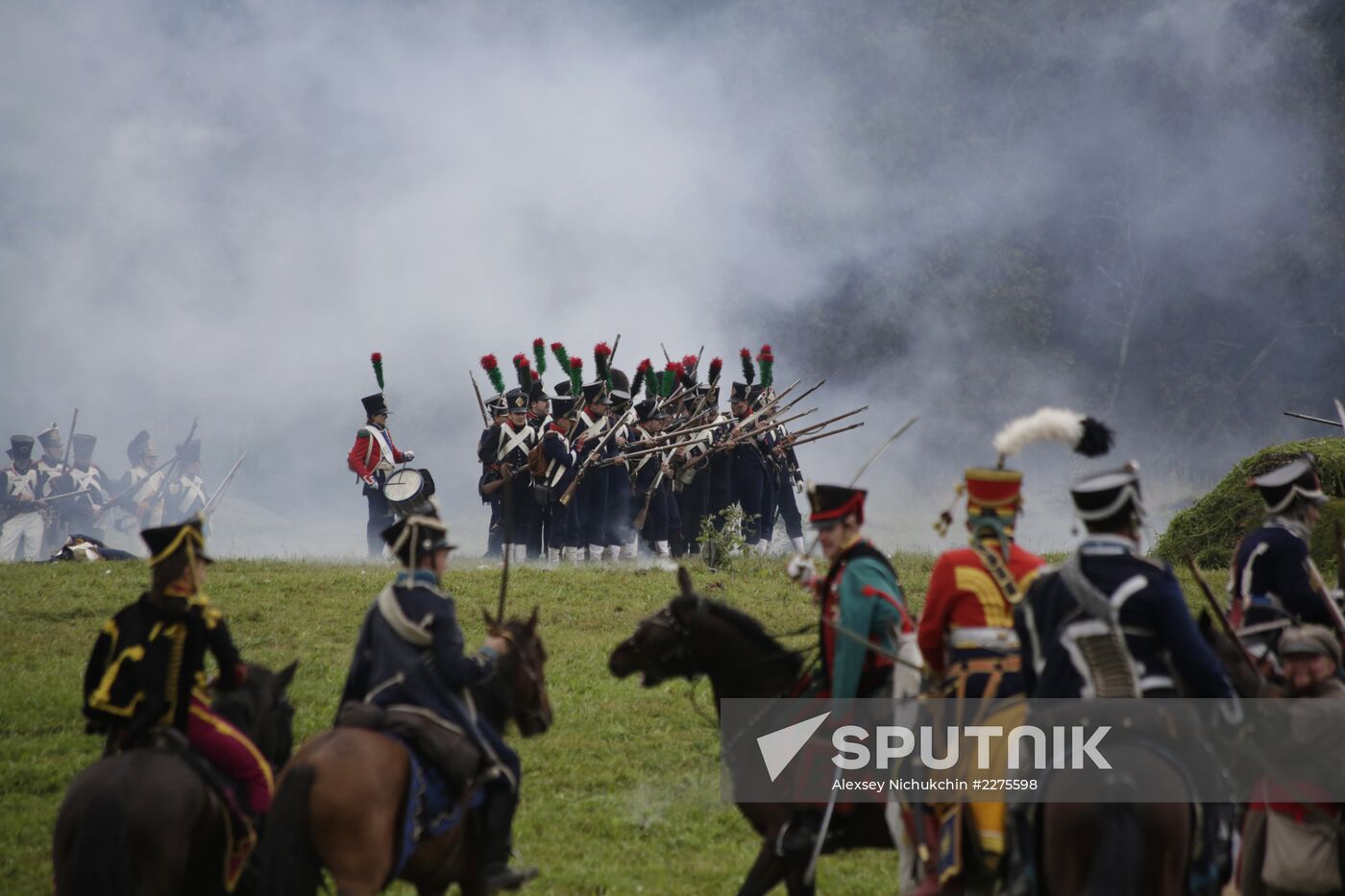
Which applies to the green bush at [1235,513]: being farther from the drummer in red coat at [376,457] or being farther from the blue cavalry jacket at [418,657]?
the blue cavalry jacket at [418,657]

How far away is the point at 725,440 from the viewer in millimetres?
19844

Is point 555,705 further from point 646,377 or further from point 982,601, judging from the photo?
point 646,377

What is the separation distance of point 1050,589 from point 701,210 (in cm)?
3603

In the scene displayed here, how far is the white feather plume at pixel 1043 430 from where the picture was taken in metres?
5.74

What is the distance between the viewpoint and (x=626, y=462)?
18.8 metres

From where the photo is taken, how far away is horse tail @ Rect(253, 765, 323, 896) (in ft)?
17.9

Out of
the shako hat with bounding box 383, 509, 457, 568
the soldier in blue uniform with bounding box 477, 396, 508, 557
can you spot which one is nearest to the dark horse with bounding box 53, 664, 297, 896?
the shako hat with bounding box 383, 509, 457, 568

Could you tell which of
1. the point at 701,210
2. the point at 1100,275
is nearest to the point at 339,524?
the point at 701,210

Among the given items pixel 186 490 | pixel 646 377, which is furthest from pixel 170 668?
pixel 186 490

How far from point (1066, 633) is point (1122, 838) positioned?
71 cm

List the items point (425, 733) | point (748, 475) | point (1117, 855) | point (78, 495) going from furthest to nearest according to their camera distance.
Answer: point (78, 495)
point (748, 475)
point (425, 733)
point (1117, 855)

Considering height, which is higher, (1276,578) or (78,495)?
(78,495)

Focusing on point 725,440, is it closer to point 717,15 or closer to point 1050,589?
point 1050,589

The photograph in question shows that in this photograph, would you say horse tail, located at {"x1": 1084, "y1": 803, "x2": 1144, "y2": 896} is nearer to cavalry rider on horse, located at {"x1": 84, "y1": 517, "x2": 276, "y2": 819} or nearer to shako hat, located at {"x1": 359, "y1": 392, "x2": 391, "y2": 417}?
cavalry rider on horse, located at {"x1": 84, "y1": 517, "x2": 276, "y2": 819}
